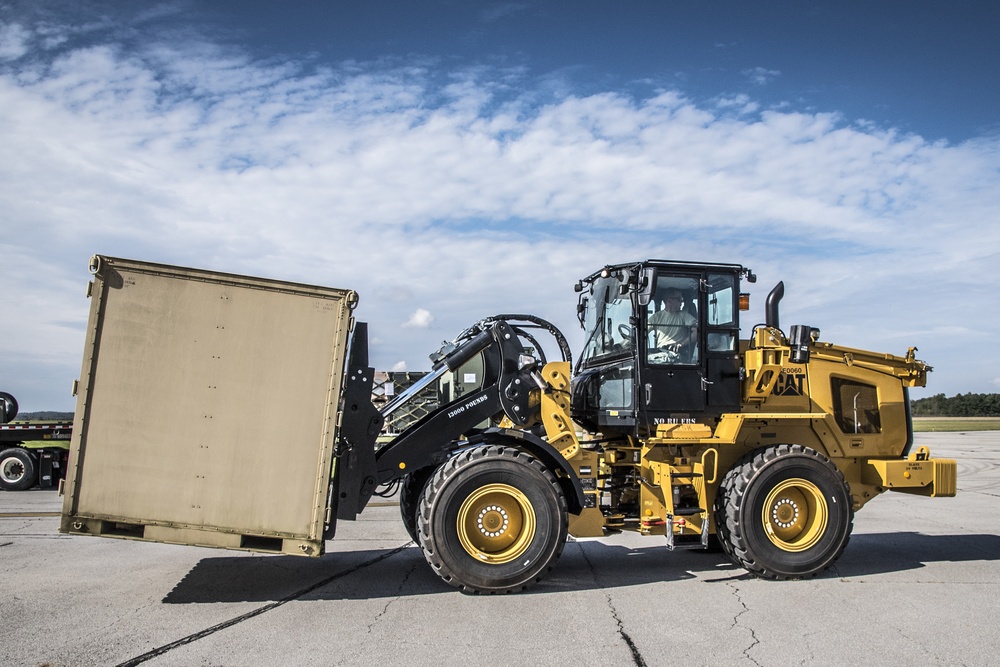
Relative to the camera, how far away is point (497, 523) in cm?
723

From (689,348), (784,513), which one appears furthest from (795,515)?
(689,348)

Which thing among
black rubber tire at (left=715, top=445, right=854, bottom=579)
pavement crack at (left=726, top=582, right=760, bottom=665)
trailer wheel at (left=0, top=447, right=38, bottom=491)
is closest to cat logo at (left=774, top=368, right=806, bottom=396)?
black rubber tire at (left=715, top=445, right=854, bottom=579)

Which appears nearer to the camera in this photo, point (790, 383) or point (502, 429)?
point (502, 429)

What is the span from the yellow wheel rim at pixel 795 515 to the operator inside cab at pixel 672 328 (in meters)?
1.65

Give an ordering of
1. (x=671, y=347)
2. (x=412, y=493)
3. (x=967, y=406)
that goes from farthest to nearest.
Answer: (x=967, y=406), (x=412, y=493), (x=671, y=347)

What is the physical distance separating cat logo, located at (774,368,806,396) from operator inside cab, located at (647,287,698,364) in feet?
3.68

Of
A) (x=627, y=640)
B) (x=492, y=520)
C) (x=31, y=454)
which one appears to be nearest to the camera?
(x=627, y=640)

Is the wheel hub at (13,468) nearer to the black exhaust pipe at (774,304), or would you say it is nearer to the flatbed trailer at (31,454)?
the flatbed trailer at (31,454)

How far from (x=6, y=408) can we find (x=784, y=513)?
59.5 feet

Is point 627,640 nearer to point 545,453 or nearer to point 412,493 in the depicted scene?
point 545,453

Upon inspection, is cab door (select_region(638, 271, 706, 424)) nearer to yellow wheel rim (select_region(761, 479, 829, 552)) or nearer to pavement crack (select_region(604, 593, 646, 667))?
yellow wheel rim (select_region(761, 479, 829, 552))

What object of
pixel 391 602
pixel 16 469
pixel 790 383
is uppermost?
pixel 790 383

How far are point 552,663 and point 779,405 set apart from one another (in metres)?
4.72

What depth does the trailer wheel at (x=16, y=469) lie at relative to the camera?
16516mm
